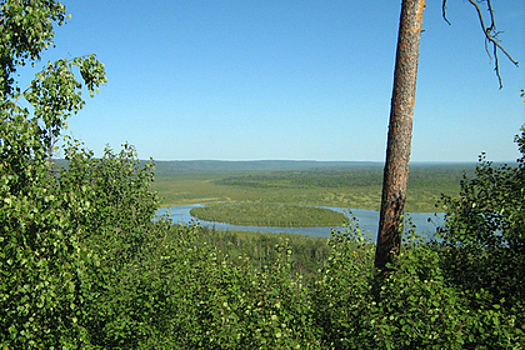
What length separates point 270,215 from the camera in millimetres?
114812

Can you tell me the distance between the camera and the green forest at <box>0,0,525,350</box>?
13.7ft

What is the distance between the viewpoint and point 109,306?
6.96m

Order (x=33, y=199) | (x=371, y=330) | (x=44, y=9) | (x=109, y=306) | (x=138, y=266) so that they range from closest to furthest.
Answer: (x=33, y=199)
(x=44, y=9)
(x=371, y=330)
(x=109, y=306)
(x=138, y=266)

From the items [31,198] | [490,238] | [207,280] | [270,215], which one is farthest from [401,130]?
[270,215]

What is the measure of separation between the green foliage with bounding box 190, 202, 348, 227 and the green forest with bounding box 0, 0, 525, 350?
88396 millimetres

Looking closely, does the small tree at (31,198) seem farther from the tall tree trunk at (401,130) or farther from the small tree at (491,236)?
the small tree at (491,236)

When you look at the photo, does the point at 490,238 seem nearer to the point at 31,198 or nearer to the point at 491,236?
the point at 491,236

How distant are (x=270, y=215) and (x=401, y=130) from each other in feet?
358

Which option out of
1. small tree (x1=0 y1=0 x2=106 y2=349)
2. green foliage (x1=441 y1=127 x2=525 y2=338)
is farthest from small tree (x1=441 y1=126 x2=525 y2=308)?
small tree (x1=0 y1=0 x2=106 y2=349)

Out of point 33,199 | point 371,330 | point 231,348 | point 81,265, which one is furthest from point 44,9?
point 371,330

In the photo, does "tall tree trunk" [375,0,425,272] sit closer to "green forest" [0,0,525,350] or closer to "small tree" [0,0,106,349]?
"green forest" [0,0,525,350]

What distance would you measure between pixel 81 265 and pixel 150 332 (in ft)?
11.3

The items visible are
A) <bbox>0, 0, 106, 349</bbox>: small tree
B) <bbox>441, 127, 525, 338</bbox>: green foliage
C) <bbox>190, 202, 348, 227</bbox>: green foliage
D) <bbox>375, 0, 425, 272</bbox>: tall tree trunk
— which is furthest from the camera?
<bbox>190, 202, 348, 227</bbox>: green foliage

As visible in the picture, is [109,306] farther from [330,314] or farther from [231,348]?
[330,314]
